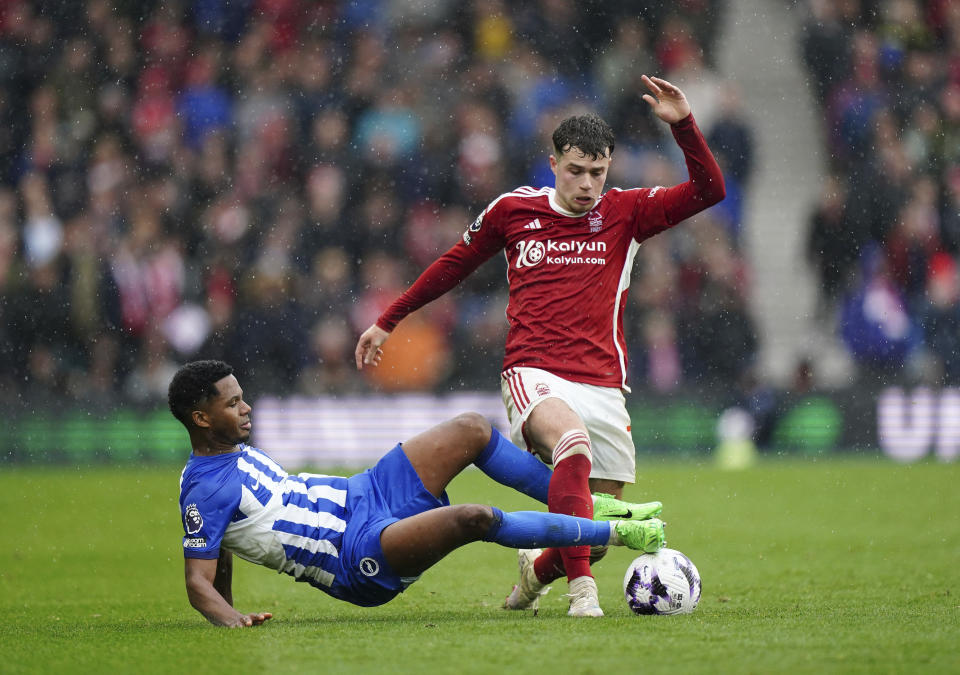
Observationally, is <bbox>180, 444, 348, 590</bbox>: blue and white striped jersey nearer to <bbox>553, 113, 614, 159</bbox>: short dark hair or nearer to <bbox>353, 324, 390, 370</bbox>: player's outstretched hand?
<bbox>353, 324, 390, 370</bbox>: player's outstretched hand

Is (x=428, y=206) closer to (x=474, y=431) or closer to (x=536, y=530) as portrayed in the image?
(x=474, y=431)

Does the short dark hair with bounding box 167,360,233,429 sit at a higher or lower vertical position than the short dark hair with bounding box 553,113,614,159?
lower

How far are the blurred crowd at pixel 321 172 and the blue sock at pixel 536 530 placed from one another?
9269mm

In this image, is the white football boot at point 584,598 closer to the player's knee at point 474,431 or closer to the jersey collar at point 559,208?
the player's knee at point 474,431

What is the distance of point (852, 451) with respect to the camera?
1456 cm

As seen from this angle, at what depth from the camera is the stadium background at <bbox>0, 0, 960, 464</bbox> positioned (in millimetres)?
14750

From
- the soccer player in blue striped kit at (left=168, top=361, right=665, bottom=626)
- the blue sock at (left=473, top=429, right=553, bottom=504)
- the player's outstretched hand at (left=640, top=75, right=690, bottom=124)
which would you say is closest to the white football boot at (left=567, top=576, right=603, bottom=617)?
the soccer player in blue striped kit at (left=168, top=361, right=665, bottom=626)

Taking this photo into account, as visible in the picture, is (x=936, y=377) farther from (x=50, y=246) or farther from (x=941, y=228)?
(x=50, y=246)

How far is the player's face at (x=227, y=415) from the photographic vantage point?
19.2 ft

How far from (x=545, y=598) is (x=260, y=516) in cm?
188

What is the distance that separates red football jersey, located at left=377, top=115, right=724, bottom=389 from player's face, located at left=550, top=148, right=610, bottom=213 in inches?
5.2

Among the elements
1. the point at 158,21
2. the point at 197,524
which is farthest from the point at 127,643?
the point at 158,21

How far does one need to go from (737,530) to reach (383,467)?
457cm

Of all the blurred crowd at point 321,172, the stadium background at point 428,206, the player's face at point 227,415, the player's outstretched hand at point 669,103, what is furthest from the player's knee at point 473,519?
the blurred crowd at point 321,172
